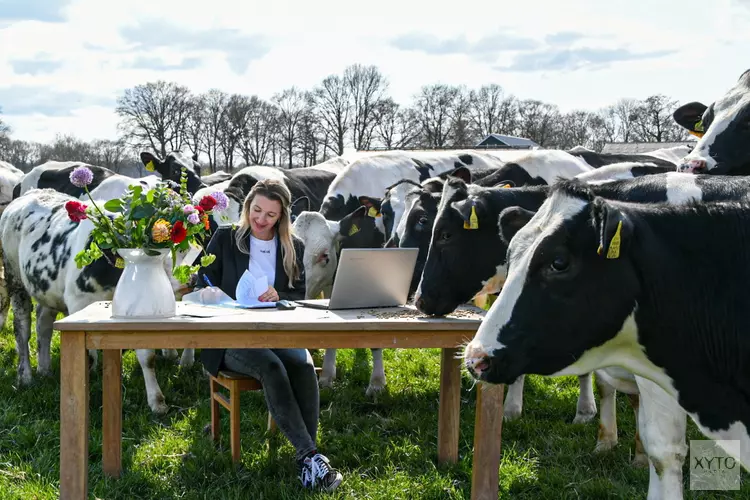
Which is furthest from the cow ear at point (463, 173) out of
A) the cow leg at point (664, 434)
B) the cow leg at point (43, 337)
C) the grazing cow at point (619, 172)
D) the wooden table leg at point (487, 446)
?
the cow leg at point (664, 434)

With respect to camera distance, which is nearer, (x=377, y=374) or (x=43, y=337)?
(x=377, y=374)

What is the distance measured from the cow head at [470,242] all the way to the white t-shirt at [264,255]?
1.08 m

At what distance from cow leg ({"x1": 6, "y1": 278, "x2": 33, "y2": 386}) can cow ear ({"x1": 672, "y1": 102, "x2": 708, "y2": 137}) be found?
6.29 meters

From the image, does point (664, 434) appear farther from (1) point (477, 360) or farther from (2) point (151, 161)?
(2) point (151, 161)

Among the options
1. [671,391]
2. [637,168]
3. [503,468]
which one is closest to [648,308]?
[671,391]

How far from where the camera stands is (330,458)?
16.8 feet

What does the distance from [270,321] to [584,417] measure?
3.19 meters

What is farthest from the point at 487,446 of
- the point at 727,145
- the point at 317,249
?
the point at 317,249

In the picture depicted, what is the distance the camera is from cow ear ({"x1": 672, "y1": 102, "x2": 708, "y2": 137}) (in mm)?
6902

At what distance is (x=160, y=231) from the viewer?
158 inches

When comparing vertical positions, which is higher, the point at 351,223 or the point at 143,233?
the point at 143,233

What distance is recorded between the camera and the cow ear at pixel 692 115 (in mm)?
6902

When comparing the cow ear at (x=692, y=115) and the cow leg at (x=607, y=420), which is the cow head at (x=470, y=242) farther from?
the cow ear at (x=692, y=115)

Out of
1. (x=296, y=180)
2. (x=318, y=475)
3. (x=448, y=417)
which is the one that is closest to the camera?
(x=318, y=475)
